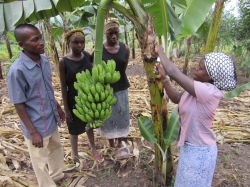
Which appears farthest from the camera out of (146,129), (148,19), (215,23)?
(215,23)

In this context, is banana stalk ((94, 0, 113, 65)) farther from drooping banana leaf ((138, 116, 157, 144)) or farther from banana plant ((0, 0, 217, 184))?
drooping banana leaf ((138, 116, 157, 144))

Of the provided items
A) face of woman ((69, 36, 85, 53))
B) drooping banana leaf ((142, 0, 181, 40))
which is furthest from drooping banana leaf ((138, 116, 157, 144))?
face of woman ((69, 36, 85, 53))

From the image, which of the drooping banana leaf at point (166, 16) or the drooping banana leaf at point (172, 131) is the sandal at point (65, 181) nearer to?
the drooping banana leaf at point (172, 131)

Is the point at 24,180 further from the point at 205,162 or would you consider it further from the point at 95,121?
the point at 205,162

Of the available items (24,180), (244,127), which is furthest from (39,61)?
(244,127)

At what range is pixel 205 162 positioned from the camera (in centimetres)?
151

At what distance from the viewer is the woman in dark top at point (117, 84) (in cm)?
231

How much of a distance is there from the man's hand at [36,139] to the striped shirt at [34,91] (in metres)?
0.08

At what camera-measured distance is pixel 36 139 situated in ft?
5.62

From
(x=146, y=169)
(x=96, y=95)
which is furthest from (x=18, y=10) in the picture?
(x=146, y=169)

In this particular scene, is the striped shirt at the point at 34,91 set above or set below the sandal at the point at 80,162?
above

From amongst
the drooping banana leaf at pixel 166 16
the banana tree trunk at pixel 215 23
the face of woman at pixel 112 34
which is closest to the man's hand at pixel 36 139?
the face of woman at pixel 112 34

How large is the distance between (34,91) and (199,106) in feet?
4.35

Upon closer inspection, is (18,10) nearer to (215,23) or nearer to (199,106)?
(199,106)
